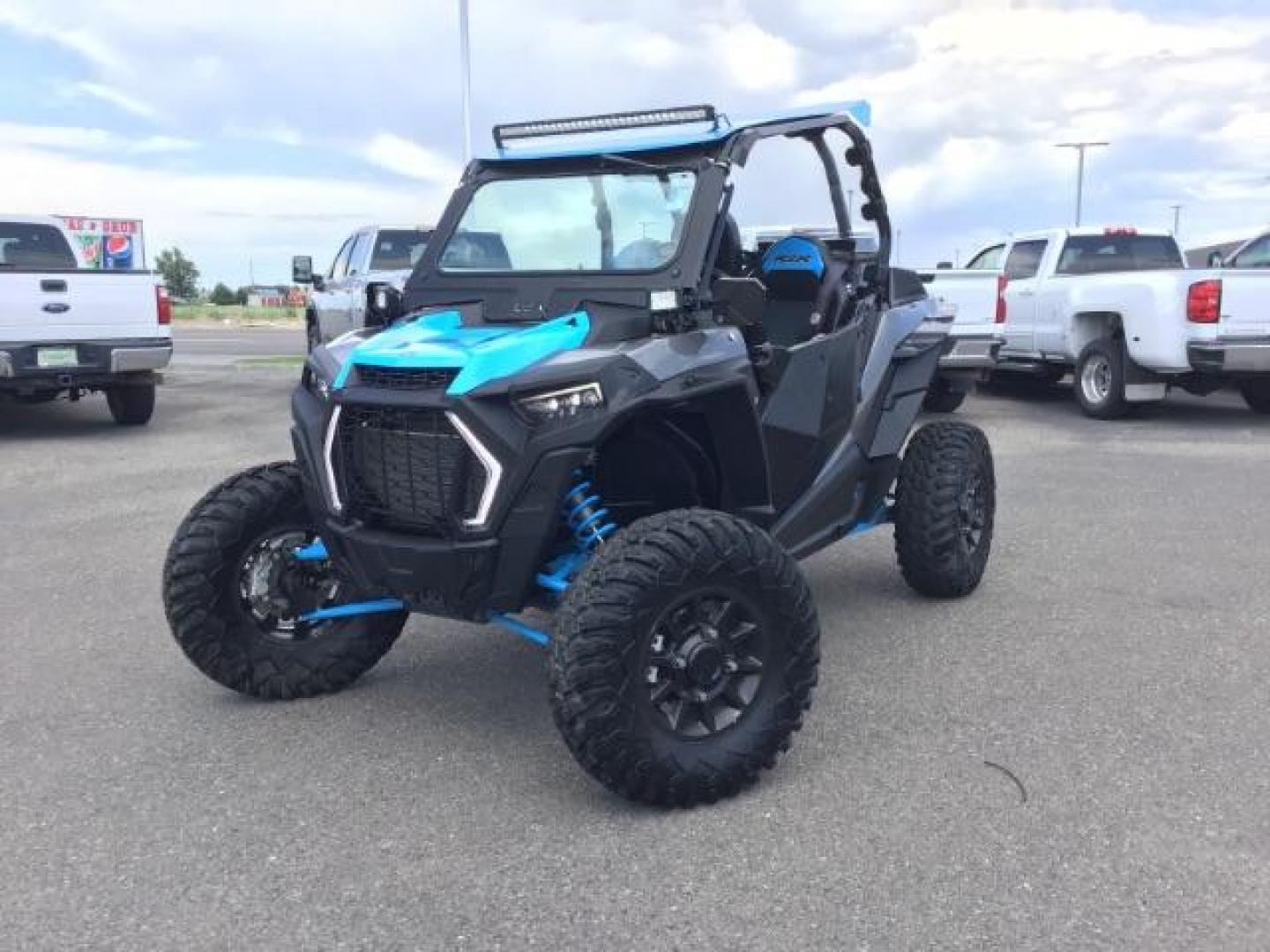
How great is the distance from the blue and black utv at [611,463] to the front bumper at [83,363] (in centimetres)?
730

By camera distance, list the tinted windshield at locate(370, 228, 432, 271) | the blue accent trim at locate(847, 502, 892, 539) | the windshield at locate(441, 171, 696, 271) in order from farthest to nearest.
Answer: the tinted windshield at locate(370, 228, 432, 271) → the blue accent trim at locate(847, 502, 892, 539) → the windshield at locate(441, 171, 696, 271)

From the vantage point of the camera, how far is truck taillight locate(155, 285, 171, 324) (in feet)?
36.6

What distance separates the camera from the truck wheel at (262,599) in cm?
404

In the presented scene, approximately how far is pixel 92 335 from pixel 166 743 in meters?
7.91

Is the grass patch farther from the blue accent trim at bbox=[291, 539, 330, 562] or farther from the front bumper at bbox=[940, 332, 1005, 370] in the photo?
the blue accent trim at bbox=[291, 539, 330, 562]

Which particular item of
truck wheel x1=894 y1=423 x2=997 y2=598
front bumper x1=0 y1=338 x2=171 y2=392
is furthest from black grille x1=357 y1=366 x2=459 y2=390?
front bumper x1=0 y1=338 x2=171 y2=392

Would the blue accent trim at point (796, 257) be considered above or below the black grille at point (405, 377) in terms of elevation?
above

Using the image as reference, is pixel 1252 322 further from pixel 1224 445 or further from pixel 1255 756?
pixel 1255 756

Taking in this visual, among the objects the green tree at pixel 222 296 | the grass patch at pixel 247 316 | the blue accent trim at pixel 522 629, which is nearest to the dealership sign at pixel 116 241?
the blue accent trim at pixel 522 629

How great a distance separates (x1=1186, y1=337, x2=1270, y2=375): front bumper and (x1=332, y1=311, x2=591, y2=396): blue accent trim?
27.7 ft

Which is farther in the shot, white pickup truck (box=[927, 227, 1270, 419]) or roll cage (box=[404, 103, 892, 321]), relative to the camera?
white pickup truck (box=[927, 227, 1270, 419])

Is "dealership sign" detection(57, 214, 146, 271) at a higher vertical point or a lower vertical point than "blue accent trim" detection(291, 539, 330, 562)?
higher

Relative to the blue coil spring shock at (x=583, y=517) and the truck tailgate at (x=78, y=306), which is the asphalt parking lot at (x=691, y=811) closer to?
the blue coil spring shock at (x=583, y=517)

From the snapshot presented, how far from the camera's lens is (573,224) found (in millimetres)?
4391
